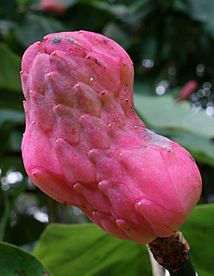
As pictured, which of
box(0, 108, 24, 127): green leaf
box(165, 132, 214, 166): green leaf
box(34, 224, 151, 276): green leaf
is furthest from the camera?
box(0, 108, 24, 127): green leaf

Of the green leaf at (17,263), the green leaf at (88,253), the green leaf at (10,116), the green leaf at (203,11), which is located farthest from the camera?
the green leaf at (203,11)

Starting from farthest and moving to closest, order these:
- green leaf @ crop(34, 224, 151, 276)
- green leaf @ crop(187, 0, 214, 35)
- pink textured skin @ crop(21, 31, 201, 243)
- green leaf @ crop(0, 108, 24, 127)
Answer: green leaf @ crop(187, 0, 214, 35)
green leaf @ crop(0, 108, 24, 127)
green leaf @ crop(34, 224, 151, 276)
pink textured skin @ crop(21, 31, 201, 243)

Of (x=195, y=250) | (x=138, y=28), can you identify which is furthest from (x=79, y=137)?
(x=138, y=28)

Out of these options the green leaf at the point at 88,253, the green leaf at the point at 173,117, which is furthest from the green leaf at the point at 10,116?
the green leaf at the point at 88,253

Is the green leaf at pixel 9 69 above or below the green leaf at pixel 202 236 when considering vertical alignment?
below

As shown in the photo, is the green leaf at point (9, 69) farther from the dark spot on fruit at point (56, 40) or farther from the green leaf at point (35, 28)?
the dark spot on fruit at point (56, 40)

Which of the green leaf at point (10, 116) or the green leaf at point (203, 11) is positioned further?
the green leaf at point (203, 11)

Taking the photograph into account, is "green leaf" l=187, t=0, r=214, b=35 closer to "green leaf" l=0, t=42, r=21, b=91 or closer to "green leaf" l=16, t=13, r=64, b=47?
"green leaf" l=16, t=13, r=64, b=47

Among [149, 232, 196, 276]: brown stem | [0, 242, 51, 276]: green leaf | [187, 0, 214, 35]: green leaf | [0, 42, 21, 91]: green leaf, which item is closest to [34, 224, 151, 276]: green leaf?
[0, 242, 51, 276]: green leaf
